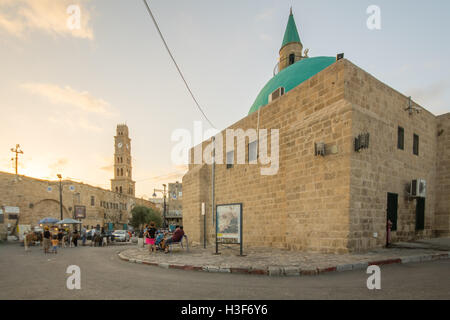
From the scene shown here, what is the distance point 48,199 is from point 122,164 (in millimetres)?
50857

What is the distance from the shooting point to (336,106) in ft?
29.2

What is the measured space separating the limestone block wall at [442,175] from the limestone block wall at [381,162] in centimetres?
47

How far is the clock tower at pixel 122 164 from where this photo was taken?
265ft

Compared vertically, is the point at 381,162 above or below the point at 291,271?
above

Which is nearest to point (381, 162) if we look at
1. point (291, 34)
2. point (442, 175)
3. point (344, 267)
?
point (344, 267)

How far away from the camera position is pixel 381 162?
9.41 meters

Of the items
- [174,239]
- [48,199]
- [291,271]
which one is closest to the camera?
[291,271]

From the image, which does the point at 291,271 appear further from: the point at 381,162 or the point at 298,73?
the point at 298,73

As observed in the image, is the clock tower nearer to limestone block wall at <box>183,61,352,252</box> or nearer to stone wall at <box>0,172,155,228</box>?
stone wall at <box>0,172,155,228</box>

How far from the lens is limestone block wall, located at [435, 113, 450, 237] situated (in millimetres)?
12711

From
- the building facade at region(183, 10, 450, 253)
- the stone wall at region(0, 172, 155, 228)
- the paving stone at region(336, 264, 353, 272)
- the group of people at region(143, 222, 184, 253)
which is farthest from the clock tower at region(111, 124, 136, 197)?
the paving stone at region(336, 264, 353, 272)

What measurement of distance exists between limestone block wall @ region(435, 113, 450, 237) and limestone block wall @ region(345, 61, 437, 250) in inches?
18.5

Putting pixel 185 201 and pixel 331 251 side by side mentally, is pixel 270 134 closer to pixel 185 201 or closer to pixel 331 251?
pixel 331 251

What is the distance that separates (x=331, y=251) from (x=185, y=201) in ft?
40.3
